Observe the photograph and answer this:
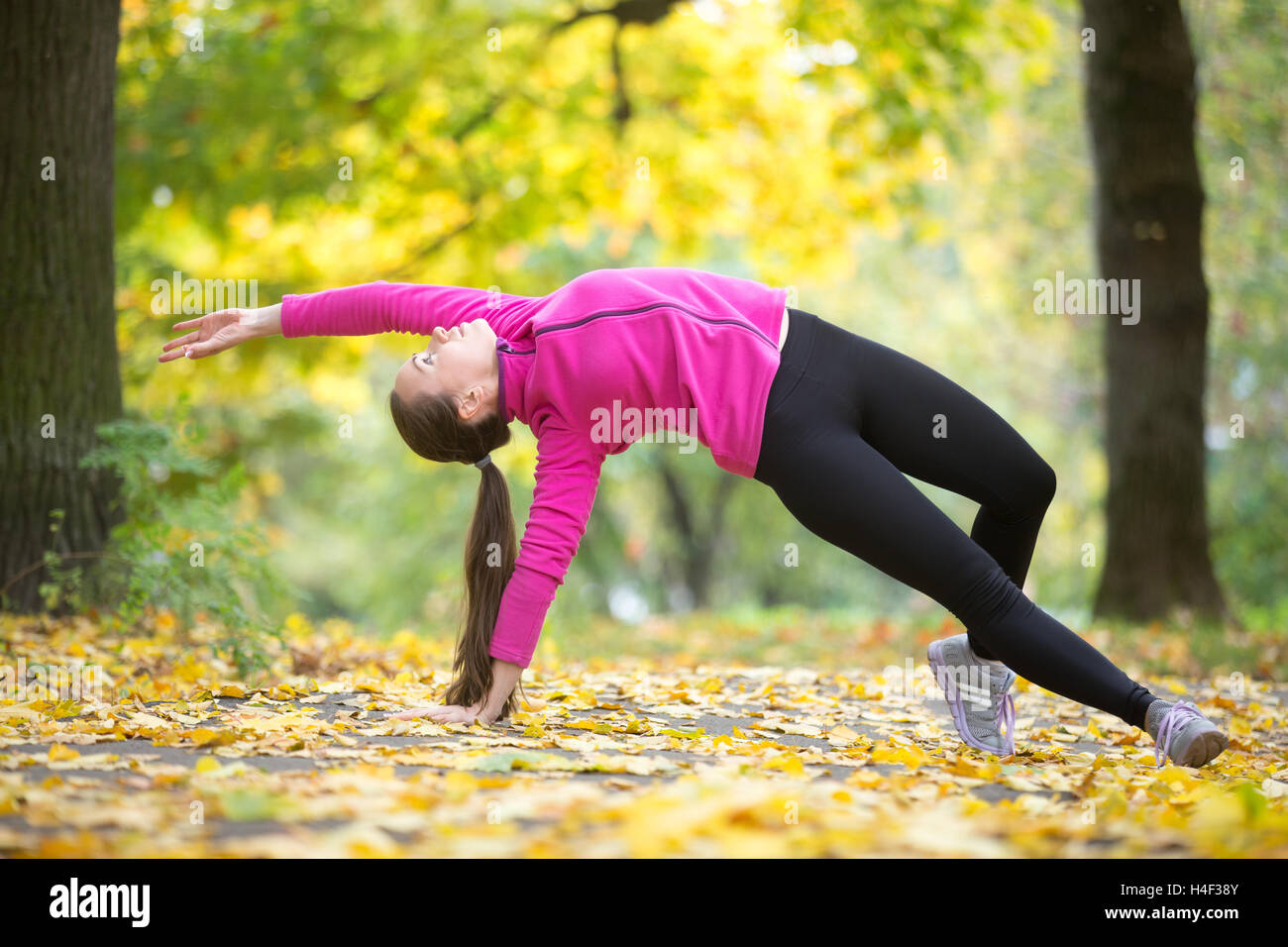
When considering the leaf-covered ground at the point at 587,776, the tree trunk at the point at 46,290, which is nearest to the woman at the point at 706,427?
the leaf-covered ground at the point at 587,776

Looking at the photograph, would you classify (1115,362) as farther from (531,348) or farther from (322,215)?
(322,215)

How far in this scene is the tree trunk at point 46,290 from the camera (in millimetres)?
5148

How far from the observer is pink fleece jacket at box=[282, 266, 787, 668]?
3100mm

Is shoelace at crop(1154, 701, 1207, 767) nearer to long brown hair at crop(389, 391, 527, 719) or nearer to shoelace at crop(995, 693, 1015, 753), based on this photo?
shoelace at crop(995, 693, 1015, 753)

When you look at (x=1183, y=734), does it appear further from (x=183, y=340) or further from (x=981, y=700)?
(x=183, y=340)

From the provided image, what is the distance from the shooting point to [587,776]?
108 inches

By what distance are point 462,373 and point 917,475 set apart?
4.63 ft

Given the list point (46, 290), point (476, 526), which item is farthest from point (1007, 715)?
point (46, 290)

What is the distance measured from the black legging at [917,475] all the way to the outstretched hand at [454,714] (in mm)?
1091

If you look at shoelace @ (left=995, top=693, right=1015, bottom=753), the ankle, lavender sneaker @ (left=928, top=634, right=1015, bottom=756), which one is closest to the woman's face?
lavender sneaker @ (left=928, top=634, right=1015, bottom=756)

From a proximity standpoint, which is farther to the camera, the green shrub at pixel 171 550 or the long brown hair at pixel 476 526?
the green shrub at pixel 171 550

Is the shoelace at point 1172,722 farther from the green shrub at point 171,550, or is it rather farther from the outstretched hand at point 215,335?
the green shrub at point 171,550

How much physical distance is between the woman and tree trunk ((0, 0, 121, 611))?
2.20 meters

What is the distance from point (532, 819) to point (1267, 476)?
1262 centimetres
